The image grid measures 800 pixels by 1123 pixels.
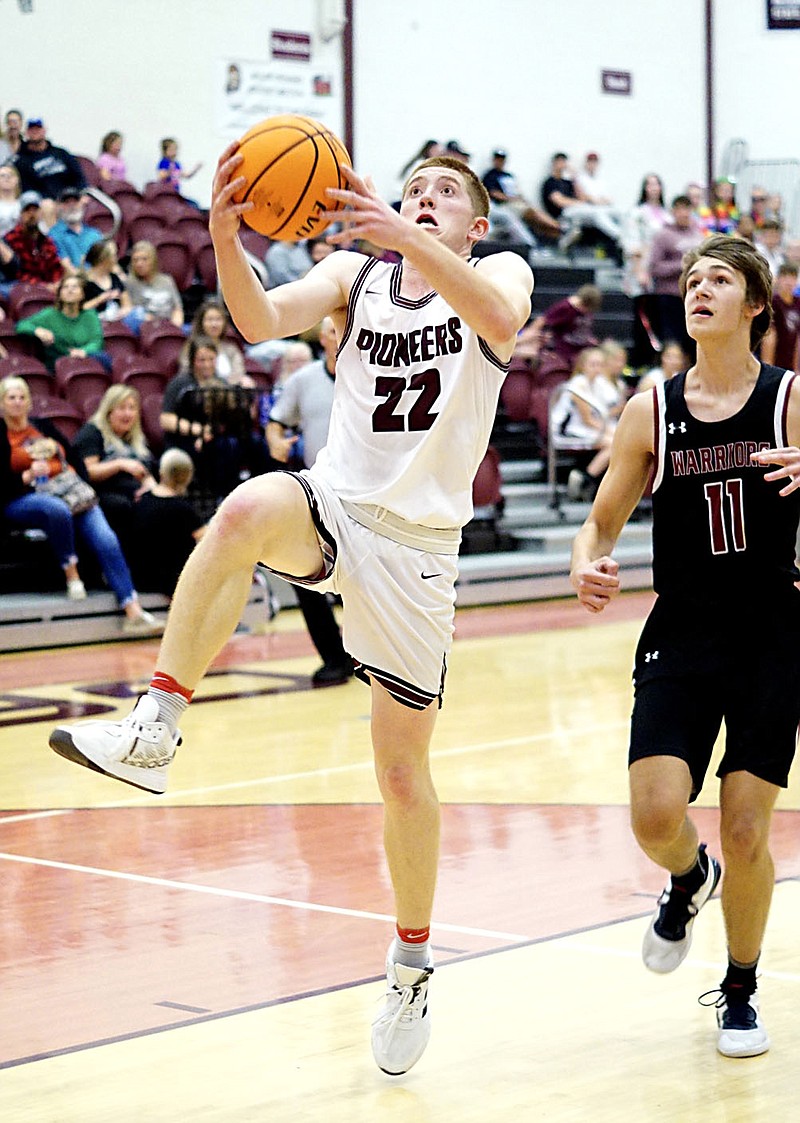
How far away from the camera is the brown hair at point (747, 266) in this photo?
13.2ft

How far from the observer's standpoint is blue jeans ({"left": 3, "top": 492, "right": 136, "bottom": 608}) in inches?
416

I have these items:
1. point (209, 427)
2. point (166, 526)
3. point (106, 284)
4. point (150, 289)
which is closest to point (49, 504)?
point (166, 526)

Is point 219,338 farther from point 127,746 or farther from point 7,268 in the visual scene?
point 127,746

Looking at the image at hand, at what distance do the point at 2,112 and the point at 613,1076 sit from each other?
525 inches

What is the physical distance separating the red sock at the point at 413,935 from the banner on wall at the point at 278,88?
14424 mm

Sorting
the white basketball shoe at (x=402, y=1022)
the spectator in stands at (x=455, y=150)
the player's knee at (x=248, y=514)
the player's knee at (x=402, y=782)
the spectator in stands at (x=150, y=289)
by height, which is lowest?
the white basketball shoe at (x=402, y=1022)

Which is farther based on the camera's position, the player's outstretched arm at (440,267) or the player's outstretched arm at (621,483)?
the player's outstretched arm at (621,483)

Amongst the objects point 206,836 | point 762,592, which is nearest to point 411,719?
point 762,592

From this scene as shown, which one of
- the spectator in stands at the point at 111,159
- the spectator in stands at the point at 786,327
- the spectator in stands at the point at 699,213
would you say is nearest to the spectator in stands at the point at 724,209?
the spectator in stands at the point at 699,213

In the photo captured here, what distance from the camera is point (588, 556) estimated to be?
158 inches

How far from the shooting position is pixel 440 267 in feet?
11.3

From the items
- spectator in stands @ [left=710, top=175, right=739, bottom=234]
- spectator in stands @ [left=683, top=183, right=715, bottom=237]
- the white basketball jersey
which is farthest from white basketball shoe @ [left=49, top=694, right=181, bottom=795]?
spectator in stands @ [left=710, top=175, right=739, bottom=234]

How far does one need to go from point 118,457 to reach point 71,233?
3409mm

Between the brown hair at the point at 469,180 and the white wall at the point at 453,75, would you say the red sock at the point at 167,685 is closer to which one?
the brown hair at the point at 469,180
